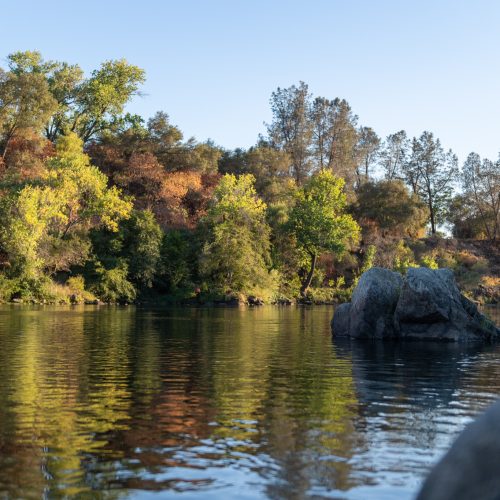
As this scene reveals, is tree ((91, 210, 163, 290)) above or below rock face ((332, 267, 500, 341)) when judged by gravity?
above

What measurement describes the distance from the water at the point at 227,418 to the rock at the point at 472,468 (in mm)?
3932

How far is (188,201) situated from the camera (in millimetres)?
78812

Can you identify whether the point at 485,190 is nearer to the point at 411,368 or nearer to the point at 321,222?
the point at 321,222

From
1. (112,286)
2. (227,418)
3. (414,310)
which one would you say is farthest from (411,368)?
(112,286)

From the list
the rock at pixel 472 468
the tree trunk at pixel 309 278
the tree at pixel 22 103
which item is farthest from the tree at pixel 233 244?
the rock at pixel 472 468

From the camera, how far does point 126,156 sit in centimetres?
7600

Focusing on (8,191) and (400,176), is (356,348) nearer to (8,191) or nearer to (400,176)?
(8,191)

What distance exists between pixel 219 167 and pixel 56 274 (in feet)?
109

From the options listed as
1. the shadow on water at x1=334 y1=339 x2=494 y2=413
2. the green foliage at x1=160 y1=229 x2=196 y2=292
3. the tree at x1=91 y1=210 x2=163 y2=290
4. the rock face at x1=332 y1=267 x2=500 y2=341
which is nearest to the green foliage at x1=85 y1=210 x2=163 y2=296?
the tree at x1=91 y1=210 x2=163 y2=290

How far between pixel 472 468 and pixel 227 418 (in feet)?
26.2

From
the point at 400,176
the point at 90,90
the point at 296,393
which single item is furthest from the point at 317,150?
the point at 296,393

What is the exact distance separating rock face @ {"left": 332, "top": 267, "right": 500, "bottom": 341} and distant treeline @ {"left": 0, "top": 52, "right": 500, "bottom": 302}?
30.9 m

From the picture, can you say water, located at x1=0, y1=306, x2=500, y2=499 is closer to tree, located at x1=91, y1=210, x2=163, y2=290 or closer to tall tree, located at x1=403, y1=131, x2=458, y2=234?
tree, located at x1=91, y1=210, x2=163, y2=290

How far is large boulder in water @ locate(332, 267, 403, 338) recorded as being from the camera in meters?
28.4
